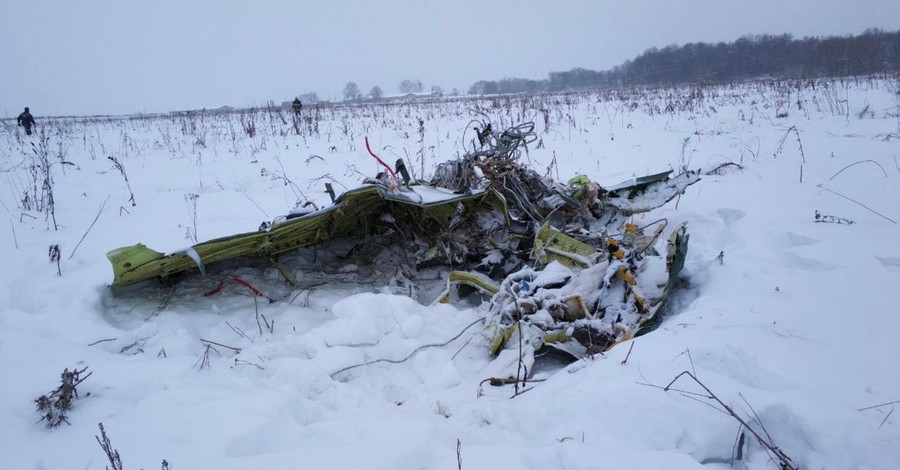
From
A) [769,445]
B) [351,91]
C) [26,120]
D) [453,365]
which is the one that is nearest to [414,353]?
[453,365]

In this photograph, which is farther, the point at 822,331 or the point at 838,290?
the point at 838,290

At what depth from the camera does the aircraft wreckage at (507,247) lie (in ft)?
7.73

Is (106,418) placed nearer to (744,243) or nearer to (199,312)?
(199,312)

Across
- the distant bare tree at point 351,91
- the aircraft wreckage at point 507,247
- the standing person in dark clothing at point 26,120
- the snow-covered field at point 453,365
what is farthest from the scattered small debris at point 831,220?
the distant bare tree at point 351,91

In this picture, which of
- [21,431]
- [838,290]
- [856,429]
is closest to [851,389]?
[856,429]

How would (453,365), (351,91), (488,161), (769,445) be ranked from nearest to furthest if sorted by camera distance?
1. (769,445)
2. (453,365)
3. (488,161)
4. (351,91)

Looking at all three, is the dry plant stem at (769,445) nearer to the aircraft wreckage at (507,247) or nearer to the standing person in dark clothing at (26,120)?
the aircraft wreckage at (507,247)

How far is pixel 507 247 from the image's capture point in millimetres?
3383

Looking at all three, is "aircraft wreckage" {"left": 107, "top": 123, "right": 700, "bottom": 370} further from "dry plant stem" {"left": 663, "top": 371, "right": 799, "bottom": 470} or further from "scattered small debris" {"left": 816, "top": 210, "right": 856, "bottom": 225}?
"scattered small debris" {"left": 816, "top": 210, "right": 856, "bottom": 225}

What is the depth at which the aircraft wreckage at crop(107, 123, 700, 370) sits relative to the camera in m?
2.36

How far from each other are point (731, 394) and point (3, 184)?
7.99m

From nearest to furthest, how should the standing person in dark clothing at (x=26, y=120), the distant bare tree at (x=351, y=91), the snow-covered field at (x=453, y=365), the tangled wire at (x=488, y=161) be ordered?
the snow-covered field at (x=453, y=365) < the tangled wire at (x=488, y=161) < the standing person in dark clothing at (x=26, y=120) < the distant bare tree at (x=351, y=91)

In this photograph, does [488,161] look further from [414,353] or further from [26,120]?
[26,120]

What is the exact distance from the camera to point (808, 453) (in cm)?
133
